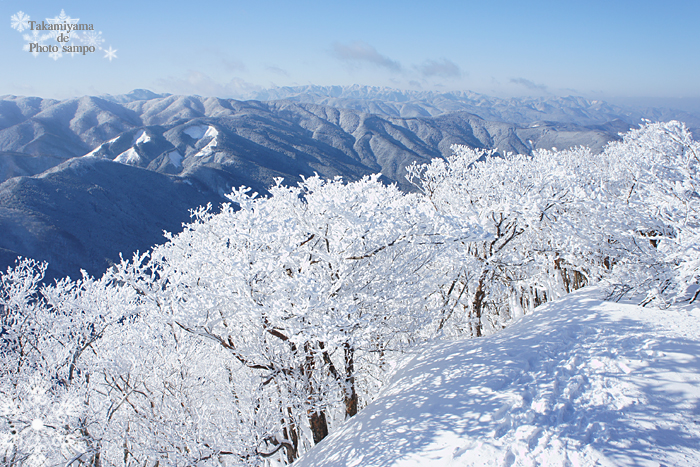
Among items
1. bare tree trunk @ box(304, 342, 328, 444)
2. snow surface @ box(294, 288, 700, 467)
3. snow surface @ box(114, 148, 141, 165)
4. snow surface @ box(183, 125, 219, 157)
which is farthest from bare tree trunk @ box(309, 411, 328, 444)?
snow surface @ box(183, 125, 219, 157)

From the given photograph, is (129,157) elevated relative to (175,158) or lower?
elevated

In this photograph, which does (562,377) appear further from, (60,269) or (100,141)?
(100,141)

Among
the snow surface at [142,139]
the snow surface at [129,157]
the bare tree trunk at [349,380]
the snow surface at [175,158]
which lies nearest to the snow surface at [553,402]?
the bare tree trunk at [349,380]

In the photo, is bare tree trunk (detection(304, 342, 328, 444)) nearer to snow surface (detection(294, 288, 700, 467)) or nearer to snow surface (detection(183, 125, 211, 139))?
snow surface (detection(294, 288, 700, 467))

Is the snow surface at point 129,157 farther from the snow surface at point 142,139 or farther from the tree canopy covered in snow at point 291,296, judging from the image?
the tree canopy covered in snow at point 291,296

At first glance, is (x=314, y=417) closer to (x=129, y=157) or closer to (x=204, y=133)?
(x=129, y=157)

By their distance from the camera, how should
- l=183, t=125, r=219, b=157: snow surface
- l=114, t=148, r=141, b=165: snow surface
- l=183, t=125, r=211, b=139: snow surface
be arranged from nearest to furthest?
1. l=114, t=148, r=141, b=165: snow surface
2. l=183, t=125, r=219, b=157: snow surface
3. l=183, t=125, r=211, b=139: snow surface

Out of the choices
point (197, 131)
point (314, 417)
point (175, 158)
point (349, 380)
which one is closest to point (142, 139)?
point (175, 158)

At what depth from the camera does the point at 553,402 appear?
688 centimetres

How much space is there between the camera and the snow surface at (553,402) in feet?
18.4

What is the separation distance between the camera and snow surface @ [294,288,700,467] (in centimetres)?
561

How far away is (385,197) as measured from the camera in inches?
395

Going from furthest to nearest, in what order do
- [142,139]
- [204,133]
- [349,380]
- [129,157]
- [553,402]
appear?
[204,133]
[142,139]
[129,157]
[349,380]
[553,402]

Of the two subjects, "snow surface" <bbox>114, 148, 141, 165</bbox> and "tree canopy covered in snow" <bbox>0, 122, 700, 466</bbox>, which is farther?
"snow surface" <bbox>114, 148, 141, 165</bbox>
